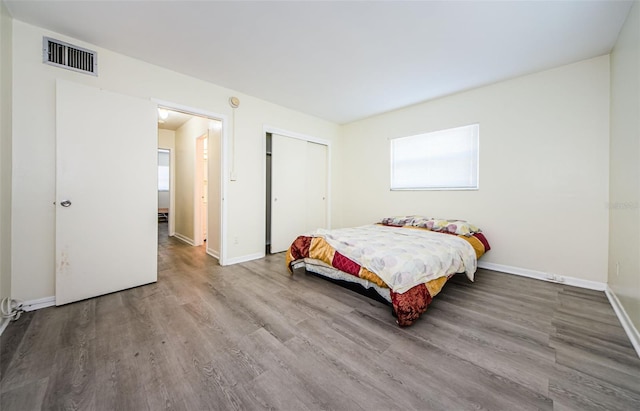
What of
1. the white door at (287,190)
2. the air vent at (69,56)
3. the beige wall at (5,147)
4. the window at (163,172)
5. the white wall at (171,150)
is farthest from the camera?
the window at (163,172)

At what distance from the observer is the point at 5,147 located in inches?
73.7

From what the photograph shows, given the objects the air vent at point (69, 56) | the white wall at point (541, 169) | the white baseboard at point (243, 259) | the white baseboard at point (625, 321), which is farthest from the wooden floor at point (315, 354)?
the air vent at point (69, 56)

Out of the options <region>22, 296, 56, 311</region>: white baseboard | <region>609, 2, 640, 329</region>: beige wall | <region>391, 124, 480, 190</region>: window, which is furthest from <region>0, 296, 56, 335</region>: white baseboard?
<region>609, 2, 640, 329</region>: beige wall

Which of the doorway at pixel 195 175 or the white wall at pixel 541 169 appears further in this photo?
the doorway at pixel 195 175

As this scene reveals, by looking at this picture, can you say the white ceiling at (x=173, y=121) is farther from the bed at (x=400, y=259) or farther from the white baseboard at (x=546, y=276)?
the white baseboard at (x=546, y=276)

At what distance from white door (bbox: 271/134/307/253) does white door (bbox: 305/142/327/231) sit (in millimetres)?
126

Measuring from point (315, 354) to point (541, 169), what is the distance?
3361 mm

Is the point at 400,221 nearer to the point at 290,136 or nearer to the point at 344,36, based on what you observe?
the point at 290,136

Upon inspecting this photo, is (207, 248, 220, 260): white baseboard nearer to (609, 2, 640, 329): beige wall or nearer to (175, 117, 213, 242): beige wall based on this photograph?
(175, 117, 213, 242): beige wall

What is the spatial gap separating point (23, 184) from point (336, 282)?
3.06m

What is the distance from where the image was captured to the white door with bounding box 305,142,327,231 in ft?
15.3

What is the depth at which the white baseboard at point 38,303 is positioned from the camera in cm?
203

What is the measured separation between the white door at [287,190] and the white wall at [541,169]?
2.25 m

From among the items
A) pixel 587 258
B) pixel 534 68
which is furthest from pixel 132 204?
pixel 587 258
